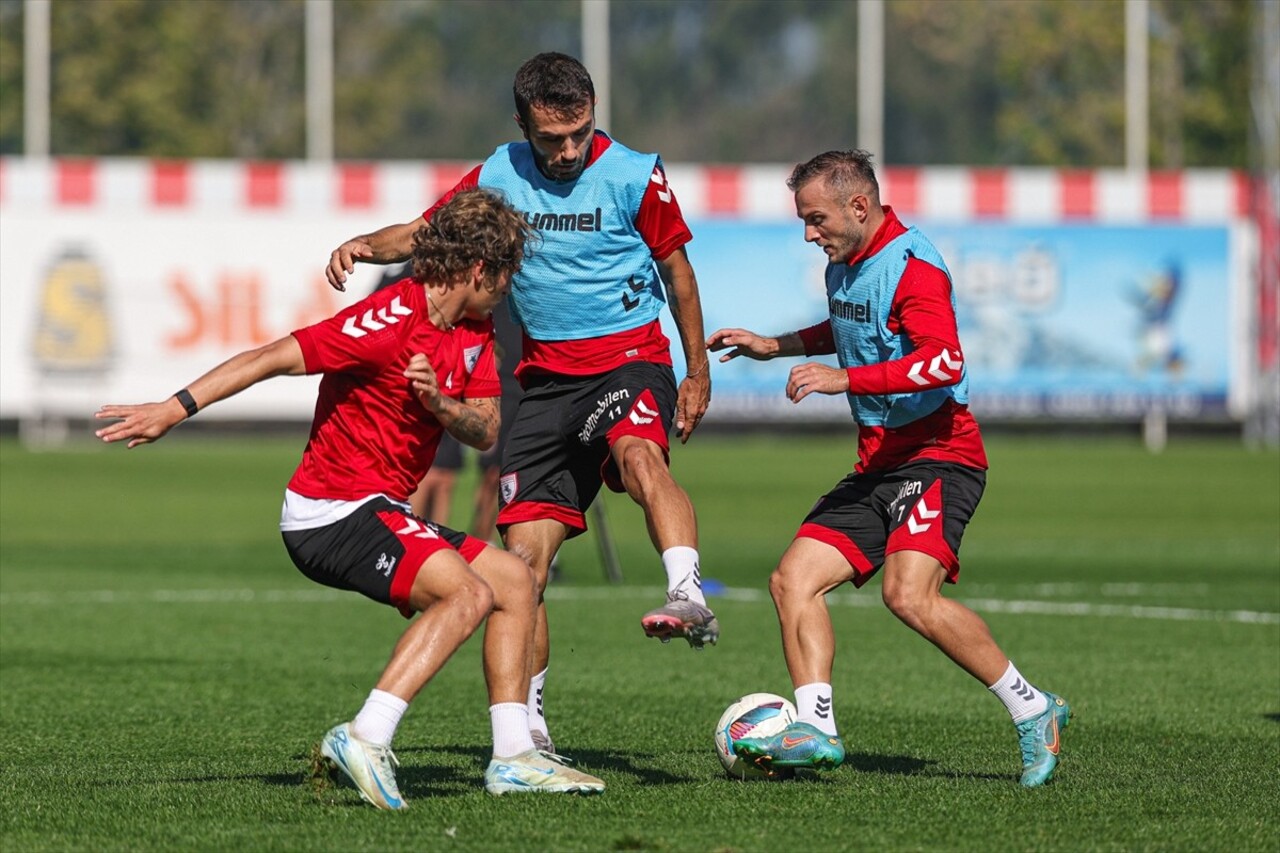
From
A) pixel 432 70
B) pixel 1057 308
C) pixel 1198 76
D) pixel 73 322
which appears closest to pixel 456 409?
pixel 73 322

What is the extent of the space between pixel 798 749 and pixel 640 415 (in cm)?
129

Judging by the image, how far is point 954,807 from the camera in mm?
6176

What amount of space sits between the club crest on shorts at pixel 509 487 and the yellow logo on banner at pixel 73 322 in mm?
20416

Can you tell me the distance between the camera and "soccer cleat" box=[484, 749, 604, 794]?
6.31 metres

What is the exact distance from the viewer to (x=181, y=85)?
128 ft

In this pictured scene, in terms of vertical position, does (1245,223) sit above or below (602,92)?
below

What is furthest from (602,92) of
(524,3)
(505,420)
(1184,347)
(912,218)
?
(505,420)

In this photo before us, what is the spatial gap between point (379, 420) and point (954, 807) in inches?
77.0

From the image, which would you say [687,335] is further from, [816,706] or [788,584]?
[816,706]

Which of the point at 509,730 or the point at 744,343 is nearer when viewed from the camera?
the point at 509,730

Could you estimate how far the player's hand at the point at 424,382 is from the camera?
588 cm

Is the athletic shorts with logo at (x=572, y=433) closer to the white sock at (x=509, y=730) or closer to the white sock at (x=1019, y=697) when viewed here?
the white sock at (x=509, y=730)

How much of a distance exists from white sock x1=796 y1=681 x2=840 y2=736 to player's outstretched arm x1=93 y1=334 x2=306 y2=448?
192 centimetres

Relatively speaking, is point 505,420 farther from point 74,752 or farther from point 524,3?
point 524,3
